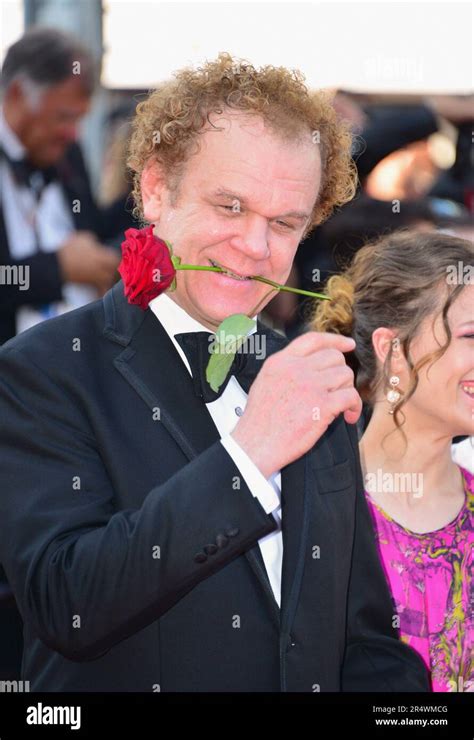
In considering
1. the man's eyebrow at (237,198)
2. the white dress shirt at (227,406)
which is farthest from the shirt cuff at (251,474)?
the man's eyebrow at (237,198)

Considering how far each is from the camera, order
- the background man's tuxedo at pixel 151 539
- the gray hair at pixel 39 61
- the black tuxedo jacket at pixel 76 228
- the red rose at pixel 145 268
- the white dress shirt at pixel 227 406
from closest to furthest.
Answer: the background man's tuxedo at pixel 151 539, the red rose at pixel 145 268, the white dress shirt at pixel 227 406, the black tuxedo jacket at pixel 76 228, the gray hair at pixel 39 61

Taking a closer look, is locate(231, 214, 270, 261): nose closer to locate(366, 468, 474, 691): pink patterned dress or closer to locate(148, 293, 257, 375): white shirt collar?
locate(148, 293, 257, 375): white shirt collar

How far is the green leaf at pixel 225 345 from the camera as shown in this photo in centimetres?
192

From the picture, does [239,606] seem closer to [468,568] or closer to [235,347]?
[235,347]

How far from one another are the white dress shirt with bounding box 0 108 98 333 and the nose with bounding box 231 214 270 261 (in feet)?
5.74

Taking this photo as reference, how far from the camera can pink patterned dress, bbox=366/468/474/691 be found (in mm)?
2633

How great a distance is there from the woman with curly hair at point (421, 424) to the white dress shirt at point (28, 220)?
3.64 ft

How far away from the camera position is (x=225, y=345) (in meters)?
1.95

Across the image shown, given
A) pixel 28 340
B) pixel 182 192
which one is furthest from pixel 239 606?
pixel 182 192

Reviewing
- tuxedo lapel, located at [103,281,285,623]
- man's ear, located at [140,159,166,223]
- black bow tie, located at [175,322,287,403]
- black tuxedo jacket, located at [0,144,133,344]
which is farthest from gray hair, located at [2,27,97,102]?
tuxedo lapel, located at [103,281,285,623]

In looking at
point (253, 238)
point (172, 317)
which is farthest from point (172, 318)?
point (253, 238)

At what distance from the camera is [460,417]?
2846mm

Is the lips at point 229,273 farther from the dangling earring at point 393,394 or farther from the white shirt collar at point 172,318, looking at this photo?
the dangling earring at point 393,394

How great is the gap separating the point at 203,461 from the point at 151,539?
0.48 feet
